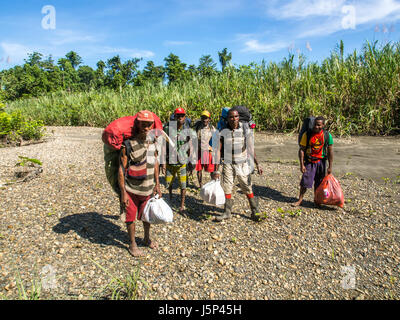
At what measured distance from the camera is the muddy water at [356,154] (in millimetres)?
6878

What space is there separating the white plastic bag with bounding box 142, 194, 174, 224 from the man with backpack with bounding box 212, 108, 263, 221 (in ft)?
4.08

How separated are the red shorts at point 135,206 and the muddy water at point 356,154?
5212 mm

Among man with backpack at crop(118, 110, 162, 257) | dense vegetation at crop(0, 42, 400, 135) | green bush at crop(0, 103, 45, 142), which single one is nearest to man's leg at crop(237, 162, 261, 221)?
man with backpack at crop(118, 110, 162, 257)

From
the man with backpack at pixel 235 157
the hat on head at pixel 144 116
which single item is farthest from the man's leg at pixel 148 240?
the hat on head at pixel 144 116

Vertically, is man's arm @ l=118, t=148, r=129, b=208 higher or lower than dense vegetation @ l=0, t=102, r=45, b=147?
lower

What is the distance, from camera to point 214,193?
4.20 metres

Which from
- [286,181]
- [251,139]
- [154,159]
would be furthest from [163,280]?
[286,181]

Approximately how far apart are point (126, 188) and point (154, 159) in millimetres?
475

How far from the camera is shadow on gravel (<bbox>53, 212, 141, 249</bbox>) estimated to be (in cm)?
383

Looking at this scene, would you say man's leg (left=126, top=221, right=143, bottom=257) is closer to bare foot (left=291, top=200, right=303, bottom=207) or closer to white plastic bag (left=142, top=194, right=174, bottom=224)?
white plastic bag (left=142, top=194, right=174, bottom=224)

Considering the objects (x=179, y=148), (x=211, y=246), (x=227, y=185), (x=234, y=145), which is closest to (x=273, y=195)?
(x=227, y=185)

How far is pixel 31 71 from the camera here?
44719 mm

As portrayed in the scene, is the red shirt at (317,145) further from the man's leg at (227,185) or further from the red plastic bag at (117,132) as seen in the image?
the red plastic bag at (117,132)

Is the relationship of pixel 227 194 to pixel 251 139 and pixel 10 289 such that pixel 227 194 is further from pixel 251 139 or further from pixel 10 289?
pixel 10 289
